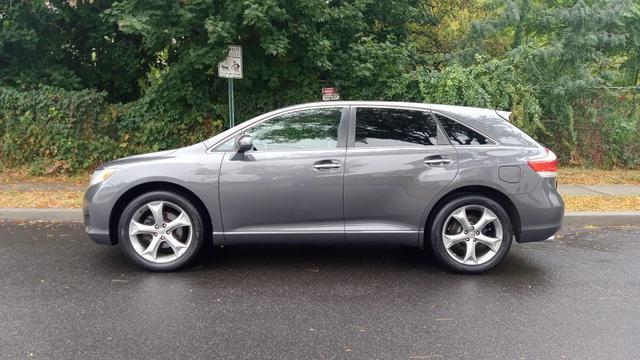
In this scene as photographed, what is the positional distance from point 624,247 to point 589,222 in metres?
1.17

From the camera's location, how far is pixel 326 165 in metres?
4.89

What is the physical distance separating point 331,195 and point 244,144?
904mm

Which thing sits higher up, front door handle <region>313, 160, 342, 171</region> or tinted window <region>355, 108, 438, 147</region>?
tinted window <region>355, 108, 438, 147</region>

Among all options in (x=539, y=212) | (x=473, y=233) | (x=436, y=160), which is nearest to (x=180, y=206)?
(x=436, y=160)

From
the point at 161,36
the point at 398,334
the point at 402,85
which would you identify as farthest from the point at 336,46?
the point at 398,334

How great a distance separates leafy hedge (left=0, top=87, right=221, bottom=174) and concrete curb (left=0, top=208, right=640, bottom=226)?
10.8 feet

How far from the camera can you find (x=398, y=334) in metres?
3.71

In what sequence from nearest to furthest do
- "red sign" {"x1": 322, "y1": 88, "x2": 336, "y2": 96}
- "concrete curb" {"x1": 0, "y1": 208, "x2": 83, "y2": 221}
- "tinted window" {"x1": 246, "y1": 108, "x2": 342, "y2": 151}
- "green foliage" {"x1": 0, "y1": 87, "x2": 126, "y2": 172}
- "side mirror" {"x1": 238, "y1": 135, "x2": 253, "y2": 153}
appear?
"side mirror" {"x1": 238, "y1": 135, "x2": 253, "y2": 153}
"tinted window" {"x1": 246, "y1": 108, "x2": 342, "y2": 151}
"concrete curb" {"x1": 0, "y1": 208, "x2": 83, "y2": 221}
"red sign" {"x1": 322, "y1": 88, "x2": 336, "y2": 96}
"green foliage" {"x1": 0, "y1": 87, "x2": 126, "y2": 172}

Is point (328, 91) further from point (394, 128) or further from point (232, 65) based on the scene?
point (394, 128)

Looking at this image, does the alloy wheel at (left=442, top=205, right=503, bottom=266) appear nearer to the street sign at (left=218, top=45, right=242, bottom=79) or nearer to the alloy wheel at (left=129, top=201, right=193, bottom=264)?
the alloy wheel at (left=129, top=201, right=193, bottom=264)

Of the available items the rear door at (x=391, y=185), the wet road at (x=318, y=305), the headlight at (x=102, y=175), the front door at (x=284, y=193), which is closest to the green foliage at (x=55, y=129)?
the wet road at (x=318, y=305)

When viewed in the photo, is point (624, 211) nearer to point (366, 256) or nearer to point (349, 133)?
point (366, 256)

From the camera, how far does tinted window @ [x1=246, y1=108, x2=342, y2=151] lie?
Answer: 5.05 meters

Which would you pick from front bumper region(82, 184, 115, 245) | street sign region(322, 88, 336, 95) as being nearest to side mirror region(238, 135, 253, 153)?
front bumper region(82, 184, 115, 245)
